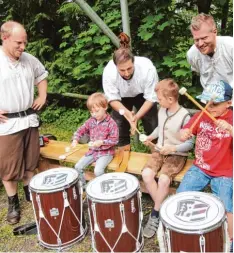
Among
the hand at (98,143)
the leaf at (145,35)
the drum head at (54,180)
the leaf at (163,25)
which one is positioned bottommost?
the drum head at (54,180)

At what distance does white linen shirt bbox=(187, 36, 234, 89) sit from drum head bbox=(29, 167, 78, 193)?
1.46m

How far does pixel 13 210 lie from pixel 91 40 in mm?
3234

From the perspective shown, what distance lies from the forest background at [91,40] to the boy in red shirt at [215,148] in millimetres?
2135

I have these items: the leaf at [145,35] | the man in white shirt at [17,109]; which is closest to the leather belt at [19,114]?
the man in white shirt at [17,109]

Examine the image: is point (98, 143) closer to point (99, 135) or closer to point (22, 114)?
point (99, 135)

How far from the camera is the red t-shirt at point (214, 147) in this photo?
2852 mm

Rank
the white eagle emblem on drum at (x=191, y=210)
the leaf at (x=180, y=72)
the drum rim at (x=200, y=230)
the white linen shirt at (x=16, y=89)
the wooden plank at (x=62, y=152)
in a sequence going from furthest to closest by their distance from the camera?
the leaf at (x=180, y=72) → the wooden plank at (x=62, y=152) → the white linen shirt at (x=16, y=89) → the white eagle emblem on drum at (x=191, y=210) → the drum rim at (x=200, y=230)

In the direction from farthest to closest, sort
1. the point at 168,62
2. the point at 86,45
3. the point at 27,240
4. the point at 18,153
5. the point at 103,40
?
1. the point at 86,45
2. the point at 103,40
3. the point at 168,62
4. the point at 18,153
5. the point at 27,240

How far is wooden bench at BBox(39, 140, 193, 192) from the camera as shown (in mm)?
3553

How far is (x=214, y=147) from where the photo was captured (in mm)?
→ 2896

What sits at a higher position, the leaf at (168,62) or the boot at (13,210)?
the leaf at (168,62)

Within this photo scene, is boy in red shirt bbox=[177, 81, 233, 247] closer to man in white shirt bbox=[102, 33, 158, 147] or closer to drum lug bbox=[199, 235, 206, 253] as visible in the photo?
drum lug bbox=[199, 235, 206, 253]

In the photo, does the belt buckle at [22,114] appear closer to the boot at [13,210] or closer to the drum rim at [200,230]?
the boot at [13,210]

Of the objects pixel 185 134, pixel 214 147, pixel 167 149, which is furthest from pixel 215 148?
pixel 167 149
